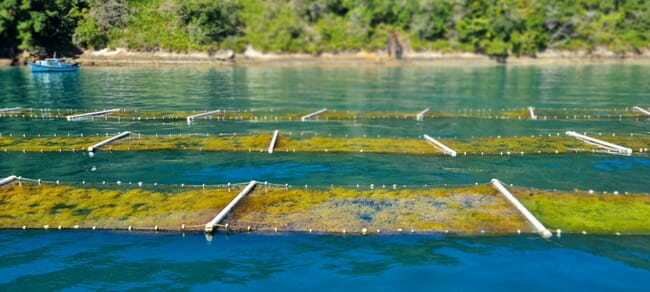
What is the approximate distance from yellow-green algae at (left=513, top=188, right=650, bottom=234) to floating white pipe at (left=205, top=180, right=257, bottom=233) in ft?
23.1

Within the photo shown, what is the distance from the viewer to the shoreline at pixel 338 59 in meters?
72.9

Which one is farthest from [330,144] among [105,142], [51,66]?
[51,66]

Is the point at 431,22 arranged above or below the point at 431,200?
above

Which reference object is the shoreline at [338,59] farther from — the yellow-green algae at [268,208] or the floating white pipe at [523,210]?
the floating white pipe at [523,210]

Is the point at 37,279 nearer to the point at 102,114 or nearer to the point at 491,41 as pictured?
the point at 102,114

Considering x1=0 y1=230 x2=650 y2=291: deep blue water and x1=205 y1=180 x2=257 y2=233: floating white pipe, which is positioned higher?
x1=205 y1=180 x2=257 y2=233: floating white pipe

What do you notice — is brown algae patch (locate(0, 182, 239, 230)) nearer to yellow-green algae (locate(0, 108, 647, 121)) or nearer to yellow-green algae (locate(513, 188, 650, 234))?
yellow-green algae (locate(513, 188, 650, 234))

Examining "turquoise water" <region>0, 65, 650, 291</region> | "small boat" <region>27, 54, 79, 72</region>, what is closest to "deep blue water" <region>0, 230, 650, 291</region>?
"turquoise water" <region>0, 65, 650, 291</region>

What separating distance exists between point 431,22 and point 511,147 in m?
63.7

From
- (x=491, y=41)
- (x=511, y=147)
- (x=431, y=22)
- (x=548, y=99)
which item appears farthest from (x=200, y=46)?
(x=511, y=147)

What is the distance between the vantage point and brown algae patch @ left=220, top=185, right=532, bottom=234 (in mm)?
11484

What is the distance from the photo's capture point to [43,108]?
3152 cm

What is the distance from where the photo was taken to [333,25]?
80438 millimetres

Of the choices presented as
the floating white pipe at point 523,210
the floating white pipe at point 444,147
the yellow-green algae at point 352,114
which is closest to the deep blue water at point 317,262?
the floating white pipe at point 523,210
